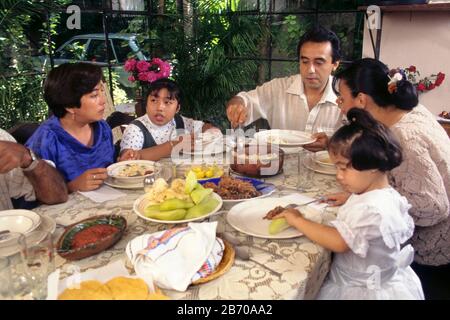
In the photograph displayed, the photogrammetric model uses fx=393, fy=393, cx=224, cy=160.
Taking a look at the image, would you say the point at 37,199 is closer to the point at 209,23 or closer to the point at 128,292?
the point at 128,292

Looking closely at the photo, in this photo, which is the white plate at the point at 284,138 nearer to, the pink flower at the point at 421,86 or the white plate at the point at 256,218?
the white plate at the point at 256,218

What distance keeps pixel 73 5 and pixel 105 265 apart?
3.43 m

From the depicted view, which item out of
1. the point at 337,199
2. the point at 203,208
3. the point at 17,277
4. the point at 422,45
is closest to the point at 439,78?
the point at 422,45

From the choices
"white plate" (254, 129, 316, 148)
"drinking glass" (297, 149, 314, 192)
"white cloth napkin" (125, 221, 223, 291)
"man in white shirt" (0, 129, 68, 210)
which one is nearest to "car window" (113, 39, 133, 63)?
"white plate" (254, 129, 316, 148)

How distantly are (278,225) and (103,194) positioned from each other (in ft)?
2.87

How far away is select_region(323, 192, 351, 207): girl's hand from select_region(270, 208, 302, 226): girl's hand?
11.9 inches

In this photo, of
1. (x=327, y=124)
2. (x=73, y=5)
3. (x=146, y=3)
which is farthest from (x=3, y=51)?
(x=327, y=124)

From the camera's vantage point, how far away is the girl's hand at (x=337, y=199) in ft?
5.52

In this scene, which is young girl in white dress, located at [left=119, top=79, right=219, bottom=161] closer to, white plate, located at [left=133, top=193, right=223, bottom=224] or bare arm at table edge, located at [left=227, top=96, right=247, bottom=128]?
bare arm at table edge, located at [left=227, top=96, right=247, bottom=128]

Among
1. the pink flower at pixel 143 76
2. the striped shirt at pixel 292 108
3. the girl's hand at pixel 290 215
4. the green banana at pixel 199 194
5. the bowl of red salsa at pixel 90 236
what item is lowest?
the bowl of red salsa at pixel 90 236

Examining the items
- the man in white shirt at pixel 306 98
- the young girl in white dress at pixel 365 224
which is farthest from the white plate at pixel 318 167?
the young girl in white dress at pixel 365 224

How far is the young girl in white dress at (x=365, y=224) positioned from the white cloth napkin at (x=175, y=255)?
0.38 meters

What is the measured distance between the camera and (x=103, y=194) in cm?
184

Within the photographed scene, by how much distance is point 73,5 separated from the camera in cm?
389
